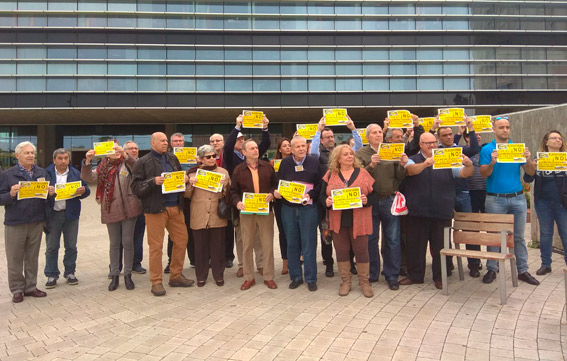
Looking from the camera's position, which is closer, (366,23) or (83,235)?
(83,235)

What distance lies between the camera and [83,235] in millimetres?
10984

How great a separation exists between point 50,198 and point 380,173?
15.6 feet

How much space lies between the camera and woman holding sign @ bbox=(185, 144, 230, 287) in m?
5.64

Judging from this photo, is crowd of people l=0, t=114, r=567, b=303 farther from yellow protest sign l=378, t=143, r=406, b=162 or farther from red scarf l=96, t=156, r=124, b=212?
yellow protest sign l=378, t=143, r=406, b=162

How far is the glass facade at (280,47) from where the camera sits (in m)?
31.9

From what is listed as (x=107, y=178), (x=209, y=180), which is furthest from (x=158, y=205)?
Answer: (x=107, y=178)

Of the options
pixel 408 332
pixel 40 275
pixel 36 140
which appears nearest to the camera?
pixel 408 332

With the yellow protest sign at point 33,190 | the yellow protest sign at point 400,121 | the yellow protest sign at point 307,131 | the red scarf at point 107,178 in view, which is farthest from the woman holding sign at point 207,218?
the yellow protest sign at point 400,121

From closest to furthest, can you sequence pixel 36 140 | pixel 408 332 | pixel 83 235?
pixel 408 332 → pixel 83 235 → pixel 36 140

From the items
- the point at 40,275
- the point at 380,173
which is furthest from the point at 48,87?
the point at 380,173

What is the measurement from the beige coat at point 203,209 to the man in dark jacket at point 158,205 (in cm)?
17

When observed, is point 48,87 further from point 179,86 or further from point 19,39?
point 179,86

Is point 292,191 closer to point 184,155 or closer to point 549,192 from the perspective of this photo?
point 184,155

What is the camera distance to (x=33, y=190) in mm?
5324
